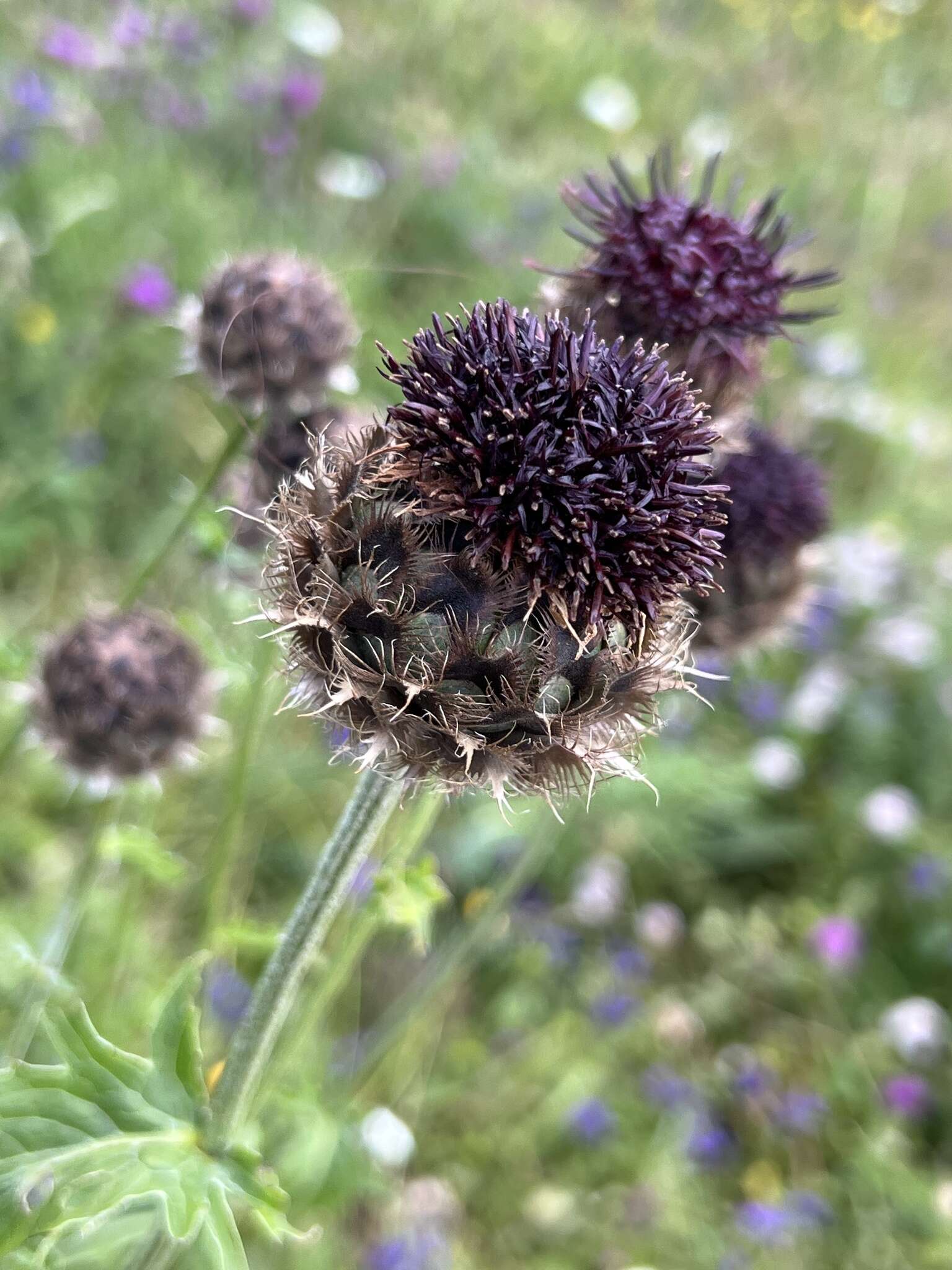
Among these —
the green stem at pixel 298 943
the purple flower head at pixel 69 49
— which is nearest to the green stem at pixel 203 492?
the green stem at pixel 298 943

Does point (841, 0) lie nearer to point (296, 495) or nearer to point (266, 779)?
point (266, 779)

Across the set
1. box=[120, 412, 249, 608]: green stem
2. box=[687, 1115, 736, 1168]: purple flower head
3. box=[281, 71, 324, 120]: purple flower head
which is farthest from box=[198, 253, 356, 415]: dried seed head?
box=[281, 71, 324, 120]: purple flower head

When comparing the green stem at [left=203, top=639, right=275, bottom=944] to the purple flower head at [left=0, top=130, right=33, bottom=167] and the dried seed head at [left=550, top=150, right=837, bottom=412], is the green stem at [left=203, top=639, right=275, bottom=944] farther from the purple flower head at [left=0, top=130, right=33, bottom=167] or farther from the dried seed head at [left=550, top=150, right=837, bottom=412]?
the purple flower head at [left=0, top=130, right=33, bottom=167]

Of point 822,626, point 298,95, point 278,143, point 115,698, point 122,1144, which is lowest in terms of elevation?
point 122,1144

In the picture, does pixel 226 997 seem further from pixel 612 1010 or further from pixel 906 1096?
pixel 906 1096

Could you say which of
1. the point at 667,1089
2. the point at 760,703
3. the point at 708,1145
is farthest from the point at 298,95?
the point at 708,1145

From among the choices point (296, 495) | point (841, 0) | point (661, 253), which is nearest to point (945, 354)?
point (841, 0)
